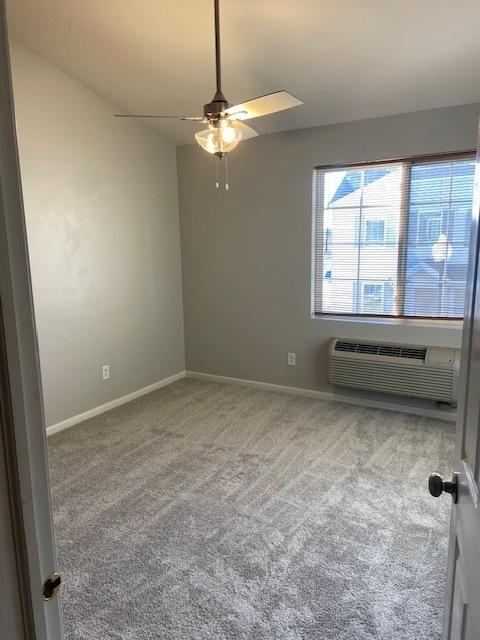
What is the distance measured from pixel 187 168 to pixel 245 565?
12.2 ft

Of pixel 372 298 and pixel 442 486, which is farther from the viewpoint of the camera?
pixel 372 298

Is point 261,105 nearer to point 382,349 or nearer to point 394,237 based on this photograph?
point 394,237

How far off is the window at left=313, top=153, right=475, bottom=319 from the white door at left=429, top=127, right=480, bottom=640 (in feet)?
8.41

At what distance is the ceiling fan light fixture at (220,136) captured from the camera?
2238 mm

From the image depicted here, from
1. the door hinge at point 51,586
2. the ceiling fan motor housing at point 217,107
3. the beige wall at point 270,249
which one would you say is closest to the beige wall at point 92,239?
the beige wall at point 270,249

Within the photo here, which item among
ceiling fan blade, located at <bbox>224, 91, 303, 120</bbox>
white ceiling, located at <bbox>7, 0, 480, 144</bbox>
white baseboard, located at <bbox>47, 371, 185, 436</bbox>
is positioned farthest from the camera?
white baseboard, located at <bbox>47, 371, 185, 436</bbox>

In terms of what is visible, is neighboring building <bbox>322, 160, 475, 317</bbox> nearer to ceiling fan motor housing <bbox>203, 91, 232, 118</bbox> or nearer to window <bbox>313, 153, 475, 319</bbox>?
window <bbox>313, 153, 475, 319</bbox>

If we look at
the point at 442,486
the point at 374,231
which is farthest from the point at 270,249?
the point at 442,486

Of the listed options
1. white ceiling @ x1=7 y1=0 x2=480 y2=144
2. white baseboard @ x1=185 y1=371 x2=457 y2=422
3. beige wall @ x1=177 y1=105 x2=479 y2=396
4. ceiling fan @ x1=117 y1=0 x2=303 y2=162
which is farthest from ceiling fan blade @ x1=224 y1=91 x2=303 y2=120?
white baseboard @ x1=185 y1=371 x2=457 y2=422

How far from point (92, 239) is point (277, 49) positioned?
2030 mm

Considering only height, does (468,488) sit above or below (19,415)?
below

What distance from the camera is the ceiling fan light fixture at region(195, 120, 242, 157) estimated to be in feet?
7.34

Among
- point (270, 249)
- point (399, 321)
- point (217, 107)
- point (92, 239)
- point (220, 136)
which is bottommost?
point (399, 321)

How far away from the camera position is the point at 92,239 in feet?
11.9
